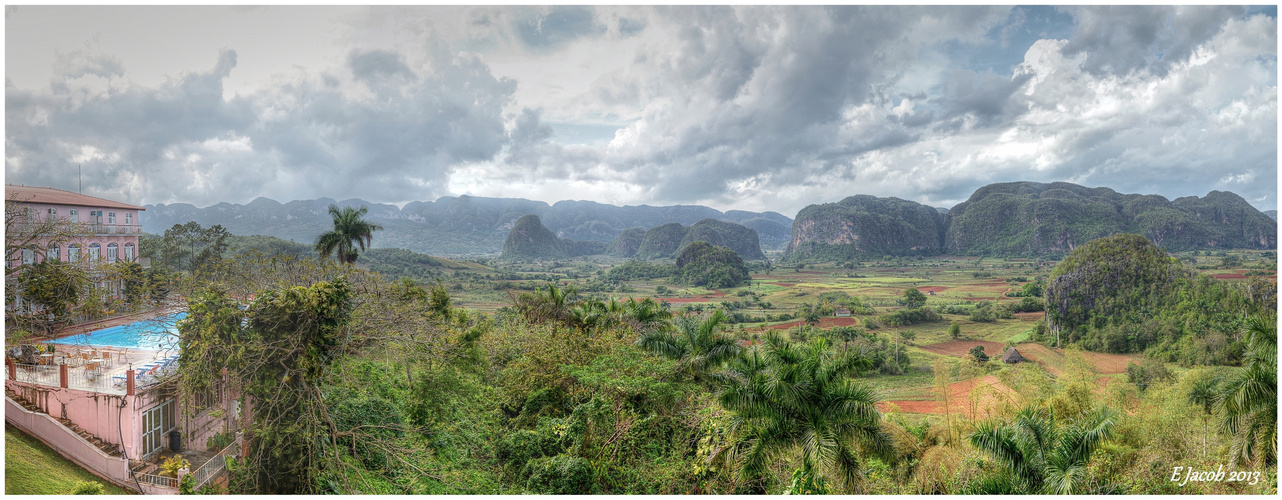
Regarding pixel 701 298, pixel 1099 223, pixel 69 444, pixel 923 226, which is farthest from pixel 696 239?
pixel 69 444

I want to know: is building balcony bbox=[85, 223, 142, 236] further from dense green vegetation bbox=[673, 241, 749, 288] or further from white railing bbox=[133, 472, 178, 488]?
dense green vegetation bbox=[673, 241, 749, 288]

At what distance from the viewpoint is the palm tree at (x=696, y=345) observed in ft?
37.3

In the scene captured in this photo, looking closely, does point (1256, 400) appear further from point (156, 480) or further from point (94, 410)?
point (94, 410)

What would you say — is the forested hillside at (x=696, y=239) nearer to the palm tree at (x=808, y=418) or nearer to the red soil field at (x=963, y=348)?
the red soil field at (x=963, y=348)

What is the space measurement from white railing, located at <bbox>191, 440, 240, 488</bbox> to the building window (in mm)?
1043

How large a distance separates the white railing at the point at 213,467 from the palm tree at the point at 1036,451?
12141 mm

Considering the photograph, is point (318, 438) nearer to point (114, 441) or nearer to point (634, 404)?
point (114, 441)

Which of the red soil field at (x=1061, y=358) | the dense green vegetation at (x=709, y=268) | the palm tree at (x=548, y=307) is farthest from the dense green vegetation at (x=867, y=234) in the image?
the palm tree at (x=548, y=307)

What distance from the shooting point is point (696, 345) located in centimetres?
1174

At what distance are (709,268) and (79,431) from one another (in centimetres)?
7457

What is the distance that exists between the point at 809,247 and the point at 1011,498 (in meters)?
138

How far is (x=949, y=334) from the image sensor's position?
3750 cm

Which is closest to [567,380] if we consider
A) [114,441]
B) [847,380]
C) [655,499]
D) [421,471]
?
[421,471]

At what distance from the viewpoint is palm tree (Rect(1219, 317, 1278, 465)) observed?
26.0ft
